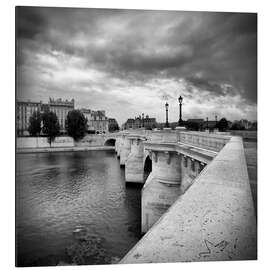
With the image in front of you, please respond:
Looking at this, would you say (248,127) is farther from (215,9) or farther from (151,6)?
(151,6)

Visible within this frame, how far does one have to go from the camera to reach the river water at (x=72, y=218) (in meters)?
4.64

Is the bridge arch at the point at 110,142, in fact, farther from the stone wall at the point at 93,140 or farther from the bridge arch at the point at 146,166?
the bridge arch at the point at 146,166

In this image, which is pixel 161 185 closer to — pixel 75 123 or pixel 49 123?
pixel 49 123

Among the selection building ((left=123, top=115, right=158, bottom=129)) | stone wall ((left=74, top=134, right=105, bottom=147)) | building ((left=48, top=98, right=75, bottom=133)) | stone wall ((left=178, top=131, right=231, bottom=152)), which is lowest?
stone wall ((left=74, top=134, right=105, bottom=147))

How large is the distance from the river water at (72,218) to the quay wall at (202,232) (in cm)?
248

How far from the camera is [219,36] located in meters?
4.25

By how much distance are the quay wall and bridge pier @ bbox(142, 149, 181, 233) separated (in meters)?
6.06

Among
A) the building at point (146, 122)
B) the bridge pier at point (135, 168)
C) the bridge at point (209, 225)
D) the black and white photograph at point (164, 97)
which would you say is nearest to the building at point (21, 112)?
the black and white photograph at point (164, 97)

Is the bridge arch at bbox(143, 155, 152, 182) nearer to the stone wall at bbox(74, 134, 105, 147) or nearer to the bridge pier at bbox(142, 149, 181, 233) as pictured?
the bridge pier at bbox(142, 149, 181, 233)

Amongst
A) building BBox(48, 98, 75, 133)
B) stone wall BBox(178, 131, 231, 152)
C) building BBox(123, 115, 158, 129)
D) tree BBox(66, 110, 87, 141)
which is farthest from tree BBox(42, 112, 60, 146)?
stone wall BBox(178, 131, 231, 152)

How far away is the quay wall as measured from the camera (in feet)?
5.28

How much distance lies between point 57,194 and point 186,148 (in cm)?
881
